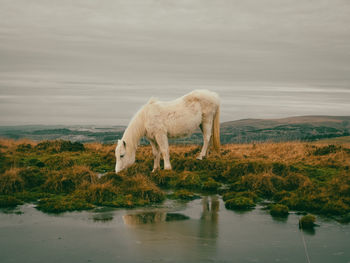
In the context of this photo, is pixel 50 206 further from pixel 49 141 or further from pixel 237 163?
pixel 49 141

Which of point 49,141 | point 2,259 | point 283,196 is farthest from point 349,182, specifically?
point 49,141

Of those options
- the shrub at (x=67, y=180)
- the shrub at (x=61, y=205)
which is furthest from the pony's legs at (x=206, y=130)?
the shrub at (x=61, y=205)

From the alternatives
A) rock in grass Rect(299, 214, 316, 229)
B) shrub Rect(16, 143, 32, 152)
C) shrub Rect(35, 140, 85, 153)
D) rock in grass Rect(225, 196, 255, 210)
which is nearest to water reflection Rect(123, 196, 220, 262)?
rock in grass Rect(225, 196, 255, 210)

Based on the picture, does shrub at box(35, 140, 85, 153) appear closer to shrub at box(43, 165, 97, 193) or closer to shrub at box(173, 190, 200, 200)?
shrub at box(43, 165, 97, 193)

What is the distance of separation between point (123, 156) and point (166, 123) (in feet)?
8.07

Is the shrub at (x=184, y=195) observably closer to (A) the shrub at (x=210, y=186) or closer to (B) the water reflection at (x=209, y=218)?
(B) the water reflection at (x=209, y=218)

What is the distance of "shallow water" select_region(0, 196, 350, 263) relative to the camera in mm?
6918

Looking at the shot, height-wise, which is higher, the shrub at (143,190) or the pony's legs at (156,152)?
the pony's legs at (156,152)

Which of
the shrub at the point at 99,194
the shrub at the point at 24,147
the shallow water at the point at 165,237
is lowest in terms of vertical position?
the shallow water at the point at 165,237

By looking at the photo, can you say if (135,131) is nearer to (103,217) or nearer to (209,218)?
(103,217)

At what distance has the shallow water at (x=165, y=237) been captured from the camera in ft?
22.7

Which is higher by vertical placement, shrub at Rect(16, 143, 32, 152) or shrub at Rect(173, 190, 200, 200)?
shrub at Rect(16, 143, 32, 152)

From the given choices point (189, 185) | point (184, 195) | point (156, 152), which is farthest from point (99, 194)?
point (156, 152)

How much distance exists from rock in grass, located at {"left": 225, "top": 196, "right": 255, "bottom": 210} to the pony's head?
203 inches
